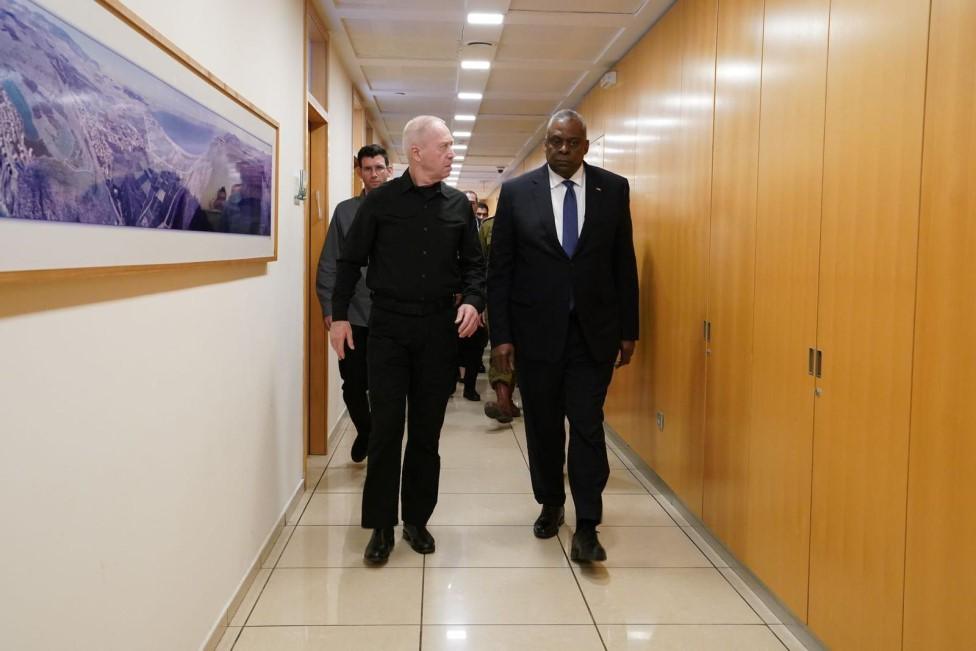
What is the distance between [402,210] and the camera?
9.61 feet

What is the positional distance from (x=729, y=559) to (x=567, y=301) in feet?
3.81

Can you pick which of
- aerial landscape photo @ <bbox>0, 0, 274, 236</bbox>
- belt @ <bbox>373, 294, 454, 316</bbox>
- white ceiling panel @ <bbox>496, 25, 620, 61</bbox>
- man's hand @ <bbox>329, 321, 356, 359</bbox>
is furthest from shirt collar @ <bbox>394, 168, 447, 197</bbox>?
white ceiling panel @ <bbox>496, 25, 620, 61</bbox>

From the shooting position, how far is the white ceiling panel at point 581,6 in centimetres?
387

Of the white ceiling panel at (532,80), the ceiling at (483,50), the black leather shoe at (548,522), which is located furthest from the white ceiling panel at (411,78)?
the black leather shoe at (548,522)

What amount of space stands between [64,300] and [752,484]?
225cm

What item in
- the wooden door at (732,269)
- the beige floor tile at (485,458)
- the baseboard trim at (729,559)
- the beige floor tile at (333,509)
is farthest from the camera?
the beige floor tile at (485,458)

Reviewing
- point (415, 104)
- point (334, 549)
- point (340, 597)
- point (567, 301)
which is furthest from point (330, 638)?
point (415, 104)

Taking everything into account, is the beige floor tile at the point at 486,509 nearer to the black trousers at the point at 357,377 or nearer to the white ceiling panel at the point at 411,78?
the black trousers at the point at 357,377

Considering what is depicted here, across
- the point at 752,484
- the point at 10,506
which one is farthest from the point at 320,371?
the point at 10,506

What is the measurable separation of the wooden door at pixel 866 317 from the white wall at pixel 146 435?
5.69 ft

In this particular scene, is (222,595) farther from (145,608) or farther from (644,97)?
(644,97)

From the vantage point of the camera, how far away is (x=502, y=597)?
8.75 ft

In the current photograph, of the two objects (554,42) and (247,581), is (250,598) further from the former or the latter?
Answer: (554,42)

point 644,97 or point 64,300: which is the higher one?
point 644,97
